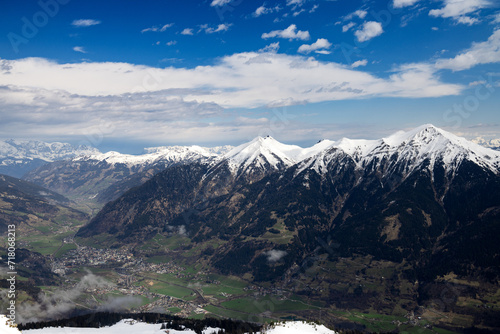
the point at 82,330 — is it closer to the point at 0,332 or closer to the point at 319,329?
the point at 319,329

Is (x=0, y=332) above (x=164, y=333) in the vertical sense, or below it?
above

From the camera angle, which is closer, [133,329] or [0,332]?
[0,332]

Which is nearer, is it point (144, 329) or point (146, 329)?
point (146, 329)

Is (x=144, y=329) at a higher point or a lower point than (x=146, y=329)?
lower

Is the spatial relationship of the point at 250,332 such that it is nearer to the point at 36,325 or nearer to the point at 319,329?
the point at 319,329

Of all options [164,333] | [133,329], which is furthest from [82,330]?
[164,333]

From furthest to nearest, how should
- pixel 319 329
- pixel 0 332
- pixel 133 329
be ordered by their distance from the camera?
pixel 133 329 → pixel 319 329 → pixel 0 332

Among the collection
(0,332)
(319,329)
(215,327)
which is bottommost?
(215,327)

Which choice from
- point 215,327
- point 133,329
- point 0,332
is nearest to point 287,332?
point 215,327

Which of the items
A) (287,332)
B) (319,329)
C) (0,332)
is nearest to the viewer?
(0,332)
